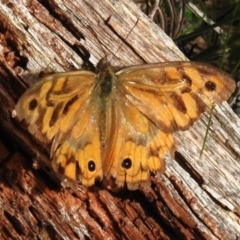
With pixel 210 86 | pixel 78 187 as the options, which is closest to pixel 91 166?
pixel 78 187

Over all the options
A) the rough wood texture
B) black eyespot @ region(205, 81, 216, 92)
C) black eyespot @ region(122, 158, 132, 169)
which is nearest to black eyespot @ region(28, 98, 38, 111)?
the rough wood texture

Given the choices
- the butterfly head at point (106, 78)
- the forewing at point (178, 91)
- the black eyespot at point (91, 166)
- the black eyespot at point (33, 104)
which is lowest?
the black eyespot at point (91, 166)

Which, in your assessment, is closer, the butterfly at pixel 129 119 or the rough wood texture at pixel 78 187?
the butterfly at pixel 129 119

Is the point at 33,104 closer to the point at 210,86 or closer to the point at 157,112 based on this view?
the point at 157,112

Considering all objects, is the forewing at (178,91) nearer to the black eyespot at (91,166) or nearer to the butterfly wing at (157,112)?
the butterfly wing at (157,112)

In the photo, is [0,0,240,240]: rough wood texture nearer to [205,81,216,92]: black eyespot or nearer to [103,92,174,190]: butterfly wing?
[103,92,174,190]: butterfly wing

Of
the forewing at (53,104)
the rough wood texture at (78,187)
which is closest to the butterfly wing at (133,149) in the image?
the rough wood texture at (78,187)

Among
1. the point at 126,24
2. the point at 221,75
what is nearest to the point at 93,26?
the point at 126,24

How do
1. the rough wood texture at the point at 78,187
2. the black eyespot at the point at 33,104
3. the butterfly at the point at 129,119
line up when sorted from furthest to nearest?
the rough wood texture at the point at 78,187 < the butterfly at the point at 129,119 < the black eyespot at the point at 33,104
